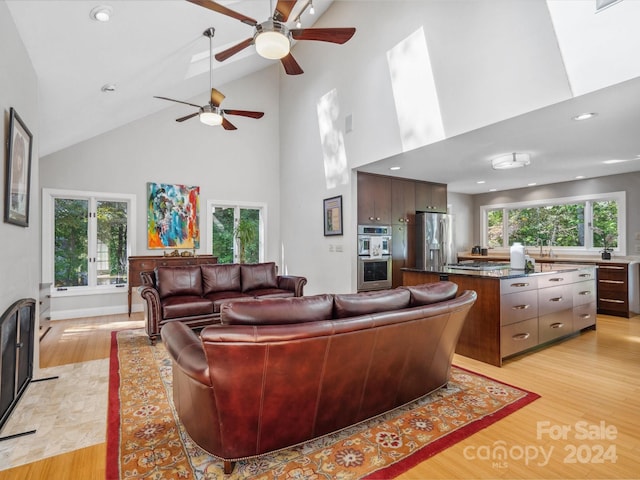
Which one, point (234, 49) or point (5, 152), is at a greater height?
point (234, 49)

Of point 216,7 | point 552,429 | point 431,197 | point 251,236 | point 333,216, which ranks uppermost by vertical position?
point 216,7

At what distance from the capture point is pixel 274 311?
1676mm

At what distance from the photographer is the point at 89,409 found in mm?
2357

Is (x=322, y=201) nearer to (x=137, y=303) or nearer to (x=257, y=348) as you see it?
(x=137, y=303)

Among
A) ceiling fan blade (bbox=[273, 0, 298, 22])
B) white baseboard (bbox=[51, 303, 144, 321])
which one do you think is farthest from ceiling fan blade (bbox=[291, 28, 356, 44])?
white baseboard (bbox=[51, 303, 144, 321])

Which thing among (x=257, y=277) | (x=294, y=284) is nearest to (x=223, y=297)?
(x=257, y=277)

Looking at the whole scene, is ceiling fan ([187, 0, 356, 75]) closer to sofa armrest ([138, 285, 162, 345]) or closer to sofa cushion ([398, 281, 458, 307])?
sofa cushion ([398, 281, 458, 307])

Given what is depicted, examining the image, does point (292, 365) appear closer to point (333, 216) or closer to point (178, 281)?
point (178, 281)

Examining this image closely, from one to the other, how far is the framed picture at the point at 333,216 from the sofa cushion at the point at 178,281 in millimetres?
2167

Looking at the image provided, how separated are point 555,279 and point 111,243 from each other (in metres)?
6.49

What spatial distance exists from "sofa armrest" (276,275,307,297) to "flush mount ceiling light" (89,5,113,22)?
3.56m

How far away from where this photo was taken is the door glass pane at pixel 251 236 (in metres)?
6.89

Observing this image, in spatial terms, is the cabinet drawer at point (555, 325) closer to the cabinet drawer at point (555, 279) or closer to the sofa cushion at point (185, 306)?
the cabinet drawer at point (555, 279)

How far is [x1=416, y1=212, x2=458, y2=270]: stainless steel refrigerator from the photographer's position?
5.77 meters
